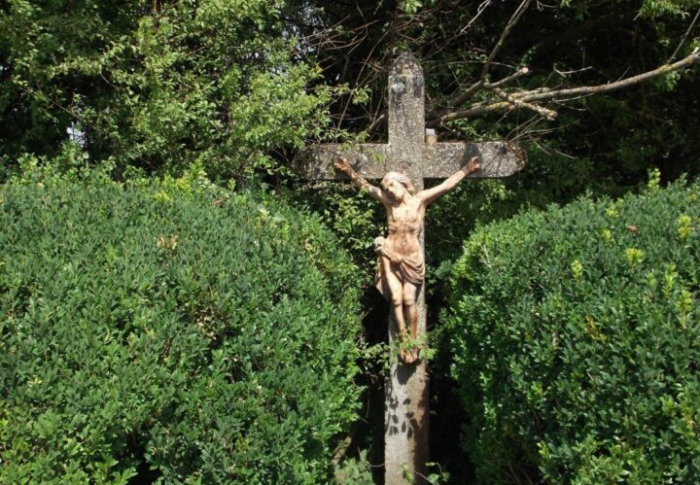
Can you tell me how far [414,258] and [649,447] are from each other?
2364 mm

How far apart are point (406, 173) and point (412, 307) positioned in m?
1.06

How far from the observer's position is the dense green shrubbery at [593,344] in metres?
2.88

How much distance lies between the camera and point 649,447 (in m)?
2.93

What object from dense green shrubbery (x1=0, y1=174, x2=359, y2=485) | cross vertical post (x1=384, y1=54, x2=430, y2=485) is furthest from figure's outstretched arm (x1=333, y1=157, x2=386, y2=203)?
dense green shrubbery (x1=0, y1=174, x2=359, y2=485)

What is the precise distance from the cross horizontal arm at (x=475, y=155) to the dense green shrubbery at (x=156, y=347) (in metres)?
1.76

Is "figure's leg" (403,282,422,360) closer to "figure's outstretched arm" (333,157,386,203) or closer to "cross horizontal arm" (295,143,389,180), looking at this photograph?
"figure's outstretched arm" (333,157,386,203)

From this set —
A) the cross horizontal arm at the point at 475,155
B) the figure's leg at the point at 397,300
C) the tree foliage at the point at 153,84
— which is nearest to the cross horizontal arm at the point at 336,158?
the tree foliage at the point at 153,84

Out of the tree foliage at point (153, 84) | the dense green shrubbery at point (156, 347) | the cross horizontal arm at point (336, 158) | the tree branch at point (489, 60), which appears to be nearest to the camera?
the dense green shrubbery at point (156, 347)

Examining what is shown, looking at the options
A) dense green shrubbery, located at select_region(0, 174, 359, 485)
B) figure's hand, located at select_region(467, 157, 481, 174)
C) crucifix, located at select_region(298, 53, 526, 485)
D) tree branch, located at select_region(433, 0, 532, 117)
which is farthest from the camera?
tree branch, located at select_region(433, 0, 532, 117)

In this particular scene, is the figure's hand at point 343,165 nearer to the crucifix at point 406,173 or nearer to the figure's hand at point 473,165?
the crucifix at point 406,173

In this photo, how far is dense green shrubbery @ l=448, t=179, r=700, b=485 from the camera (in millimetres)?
2885

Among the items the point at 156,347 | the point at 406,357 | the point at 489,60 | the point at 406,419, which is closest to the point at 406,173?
the point at 489,60

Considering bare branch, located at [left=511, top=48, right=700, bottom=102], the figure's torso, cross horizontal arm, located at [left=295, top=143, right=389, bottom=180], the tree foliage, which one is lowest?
the figure's torso

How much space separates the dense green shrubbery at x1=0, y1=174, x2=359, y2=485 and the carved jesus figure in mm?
1097
